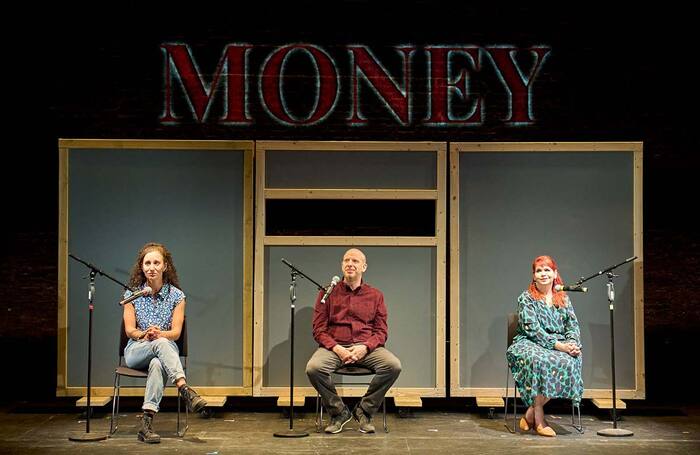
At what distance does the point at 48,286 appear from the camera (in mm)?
7574

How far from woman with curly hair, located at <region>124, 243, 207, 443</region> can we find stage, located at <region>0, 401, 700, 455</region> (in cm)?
28

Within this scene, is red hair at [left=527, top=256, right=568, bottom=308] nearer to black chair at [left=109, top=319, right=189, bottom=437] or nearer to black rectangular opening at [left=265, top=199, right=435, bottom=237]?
black rectangular opening at [left=265, top=199, right=435, bottom=237]

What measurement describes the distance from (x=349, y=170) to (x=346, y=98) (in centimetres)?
63

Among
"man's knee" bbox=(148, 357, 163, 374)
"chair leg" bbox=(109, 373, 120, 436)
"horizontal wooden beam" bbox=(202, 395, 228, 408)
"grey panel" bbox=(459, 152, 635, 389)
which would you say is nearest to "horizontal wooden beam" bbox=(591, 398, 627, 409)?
"grey panel" bbox=(459, 152, 635, 389)

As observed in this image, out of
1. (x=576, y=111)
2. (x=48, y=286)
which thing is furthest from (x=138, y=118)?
(x=576, y=111)

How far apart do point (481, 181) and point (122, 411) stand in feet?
10.4

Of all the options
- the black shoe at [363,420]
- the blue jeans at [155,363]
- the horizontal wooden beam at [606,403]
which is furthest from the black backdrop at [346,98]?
the black shoe at [363,420]

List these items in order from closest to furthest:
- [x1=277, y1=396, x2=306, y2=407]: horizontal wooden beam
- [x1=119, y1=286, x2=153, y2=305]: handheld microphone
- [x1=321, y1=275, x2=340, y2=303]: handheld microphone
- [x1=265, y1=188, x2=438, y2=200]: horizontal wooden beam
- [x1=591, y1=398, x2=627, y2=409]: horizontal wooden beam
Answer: [x1=119, y1=286, x2=153, y2=305]: handheld microphone → [x1=321, y1=275, x2=340, y2=303]: handheld microphone → [x1=591, y1=398, x2=627, y2=409]: horizontal wooden beam → [x1=277, y1=396, x2=306, y2=407]: horizontal wooden beam → [x1=265, y1=188, x2=438, y2=200]: horizontal wooden beam

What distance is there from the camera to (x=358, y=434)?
645 centimetres

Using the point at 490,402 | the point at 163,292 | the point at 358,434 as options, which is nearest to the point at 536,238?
the point at 490,402

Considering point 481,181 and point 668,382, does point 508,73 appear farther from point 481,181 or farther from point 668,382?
point 668,382

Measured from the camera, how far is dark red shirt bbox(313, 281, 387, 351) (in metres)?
6.79

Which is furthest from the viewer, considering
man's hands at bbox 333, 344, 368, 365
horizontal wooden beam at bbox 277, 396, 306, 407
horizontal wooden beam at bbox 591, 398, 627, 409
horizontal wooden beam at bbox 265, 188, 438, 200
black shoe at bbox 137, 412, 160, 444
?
horizontal wooden beam at bbox 265, 188, 438, 200

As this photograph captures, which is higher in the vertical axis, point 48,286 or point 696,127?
point 696,127
